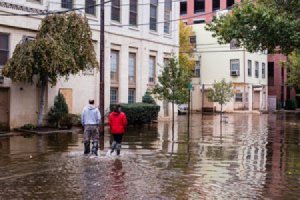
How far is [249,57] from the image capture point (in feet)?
188

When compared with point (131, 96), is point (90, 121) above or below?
below

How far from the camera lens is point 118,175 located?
36.6 ft

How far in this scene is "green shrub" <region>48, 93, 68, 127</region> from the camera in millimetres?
26188

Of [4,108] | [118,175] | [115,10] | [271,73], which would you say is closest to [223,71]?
[271,73]

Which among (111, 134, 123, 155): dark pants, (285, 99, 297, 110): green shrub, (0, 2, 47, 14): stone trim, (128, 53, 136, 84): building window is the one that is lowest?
(111, 134, 123, 155): dark pants

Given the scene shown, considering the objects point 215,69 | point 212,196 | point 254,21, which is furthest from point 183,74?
point 215,69

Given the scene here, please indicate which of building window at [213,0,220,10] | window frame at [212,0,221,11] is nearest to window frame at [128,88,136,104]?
window frame at [212,0,221,11]

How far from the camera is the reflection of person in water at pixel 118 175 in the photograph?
31.8 feet

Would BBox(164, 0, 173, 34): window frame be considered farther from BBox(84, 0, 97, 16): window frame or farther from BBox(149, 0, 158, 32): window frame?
BBox(84, 0, 97, 16): window frame

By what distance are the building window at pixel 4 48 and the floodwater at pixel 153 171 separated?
6.94 metres

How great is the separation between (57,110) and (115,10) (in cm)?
920

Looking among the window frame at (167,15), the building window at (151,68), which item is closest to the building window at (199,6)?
the window frame at (167,15)

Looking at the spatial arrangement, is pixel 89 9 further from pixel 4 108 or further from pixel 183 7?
pixel 183 7

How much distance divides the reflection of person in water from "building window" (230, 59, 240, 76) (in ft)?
145
